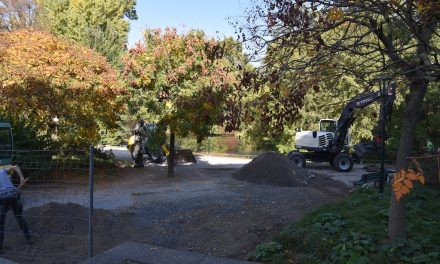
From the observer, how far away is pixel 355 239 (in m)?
6.03

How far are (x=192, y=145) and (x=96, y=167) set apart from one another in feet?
43.7

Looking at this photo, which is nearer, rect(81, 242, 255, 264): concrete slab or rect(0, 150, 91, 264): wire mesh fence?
rect(81, 242, 255, 264): concrete slab

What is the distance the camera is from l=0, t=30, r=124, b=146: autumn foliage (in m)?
13.0

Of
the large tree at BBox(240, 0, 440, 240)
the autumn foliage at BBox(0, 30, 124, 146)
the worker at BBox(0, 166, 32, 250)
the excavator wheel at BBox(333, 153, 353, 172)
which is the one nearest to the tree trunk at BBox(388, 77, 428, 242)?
the large tree at BBox(240, 0, 440, 240)

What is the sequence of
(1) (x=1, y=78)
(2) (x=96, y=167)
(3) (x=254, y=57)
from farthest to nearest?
(2) (x=96, y=167) < (1) (x=1, y=78) < (3) (x=254, y=57)

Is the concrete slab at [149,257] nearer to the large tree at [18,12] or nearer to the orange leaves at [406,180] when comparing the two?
the orange leaves at [406,180]

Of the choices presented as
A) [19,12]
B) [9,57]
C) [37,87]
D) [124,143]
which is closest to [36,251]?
[37,87]

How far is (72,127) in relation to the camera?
1474 cm

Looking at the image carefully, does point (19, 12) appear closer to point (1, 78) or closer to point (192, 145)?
point (192, 145)

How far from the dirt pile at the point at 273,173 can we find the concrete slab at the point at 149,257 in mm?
8507

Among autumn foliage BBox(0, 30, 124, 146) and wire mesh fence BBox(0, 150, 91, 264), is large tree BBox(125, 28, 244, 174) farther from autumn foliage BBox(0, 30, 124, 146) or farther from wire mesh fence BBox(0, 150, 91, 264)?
wire mesh fence BBox(0, 150, 91, 264)

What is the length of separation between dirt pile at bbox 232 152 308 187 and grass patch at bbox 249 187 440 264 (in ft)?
18.2

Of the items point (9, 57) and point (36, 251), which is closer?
point (36, 251)

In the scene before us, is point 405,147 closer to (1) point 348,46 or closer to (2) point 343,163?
(1) point 348,46
